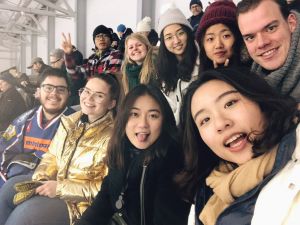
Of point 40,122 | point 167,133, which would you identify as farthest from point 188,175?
point 40,122

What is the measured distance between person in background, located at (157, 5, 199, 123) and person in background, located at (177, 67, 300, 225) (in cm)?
63

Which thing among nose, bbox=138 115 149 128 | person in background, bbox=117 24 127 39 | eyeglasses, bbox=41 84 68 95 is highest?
person in background, bbox=117 24 127 39

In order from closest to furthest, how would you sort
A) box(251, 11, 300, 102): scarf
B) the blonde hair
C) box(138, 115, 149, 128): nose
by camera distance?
box(251, 11, 300, 102): scarf < box(138, 115, 149, 128): nose < the blonde hair

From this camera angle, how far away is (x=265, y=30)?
3.05 feet

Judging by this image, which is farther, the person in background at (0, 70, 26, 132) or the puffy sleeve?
the person in background at (0, 70, 26, 132)

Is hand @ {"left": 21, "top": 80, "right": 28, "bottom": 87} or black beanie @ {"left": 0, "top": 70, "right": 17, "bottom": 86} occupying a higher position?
black beanie @ {"left": 0, "top": 70, "right": 17, "bottom": 86}

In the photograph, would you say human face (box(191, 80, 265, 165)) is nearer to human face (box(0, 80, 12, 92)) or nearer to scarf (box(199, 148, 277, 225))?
scarf (box(199, 148, 277, 225))

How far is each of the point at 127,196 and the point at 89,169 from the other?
13.4 inches

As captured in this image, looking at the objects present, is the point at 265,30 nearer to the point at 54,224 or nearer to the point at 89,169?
→ the point at 89,169

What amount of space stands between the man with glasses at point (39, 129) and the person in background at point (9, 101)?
42 centimetres

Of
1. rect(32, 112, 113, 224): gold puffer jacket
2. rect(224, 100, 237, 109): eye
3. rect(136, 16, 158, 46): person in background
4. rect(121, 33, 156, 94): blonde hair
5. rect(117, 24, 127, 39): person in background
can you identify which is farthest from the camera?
rect(117, 24, 127, 39): person in background

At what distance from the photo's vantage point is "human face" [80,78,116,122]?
1.48 m

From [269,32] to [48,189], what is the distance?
1188 millimetres

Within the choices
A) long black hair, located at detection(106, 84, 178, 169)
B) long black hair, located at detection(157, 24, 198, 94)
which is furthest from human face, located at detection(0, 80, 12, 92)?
long black hair, located at detection(106, 84, 178, 169)
